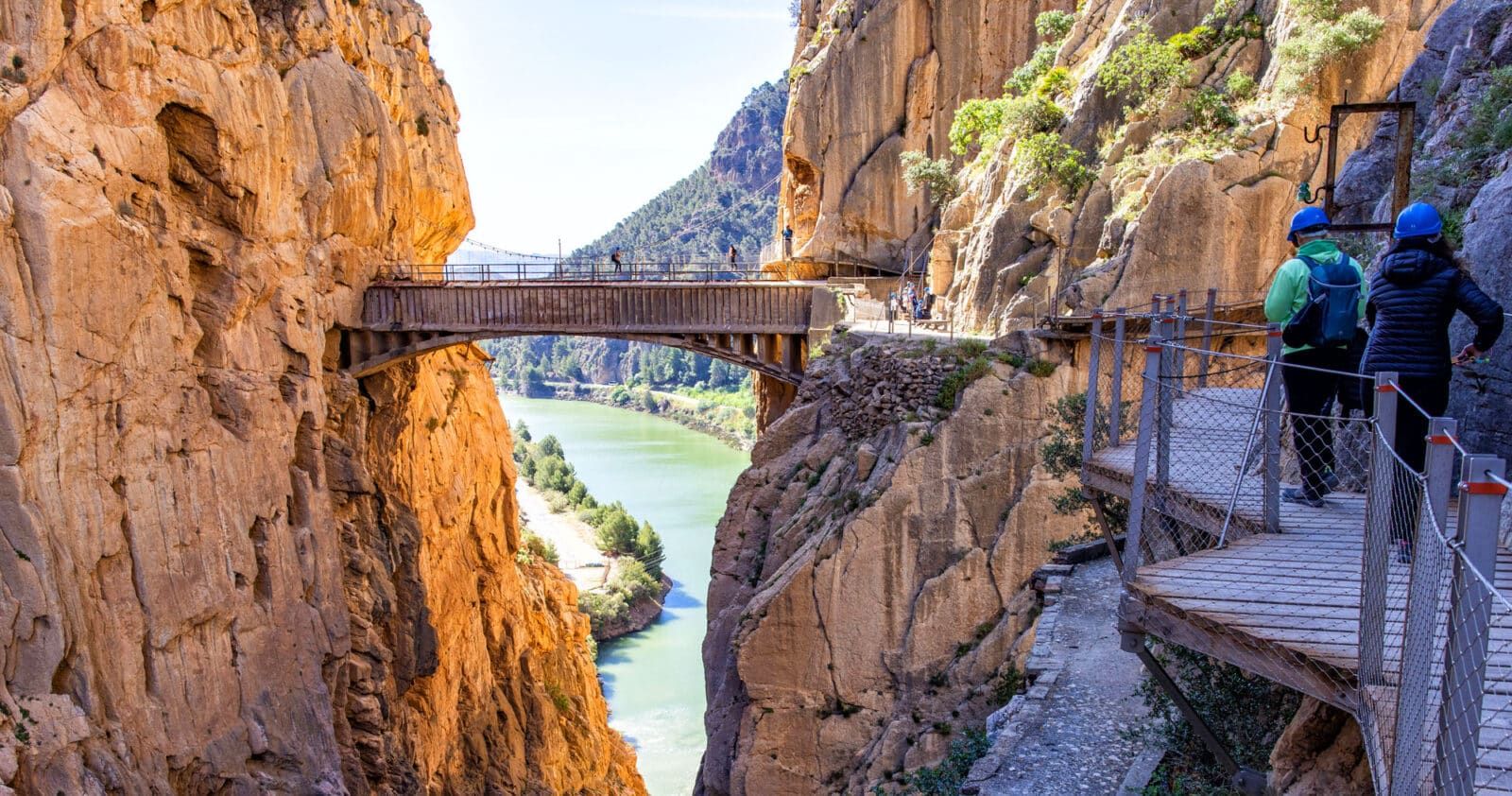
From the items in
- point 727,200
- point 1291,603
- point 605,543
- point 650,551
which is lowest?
point 650,551

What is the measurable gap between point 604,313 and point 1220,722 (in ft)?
51.4

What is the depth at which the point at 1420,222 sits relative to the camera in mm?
5211

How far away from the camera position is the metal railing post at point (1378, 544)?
3.80 m

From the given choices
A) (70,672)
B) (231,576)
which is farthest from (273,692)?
(70,672)

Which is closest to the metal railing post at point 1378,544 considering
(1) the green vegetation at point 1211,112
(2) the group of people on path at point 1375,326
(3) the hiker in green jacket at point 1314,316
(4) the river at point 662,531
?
(2) the group of people on path at point 1375,326

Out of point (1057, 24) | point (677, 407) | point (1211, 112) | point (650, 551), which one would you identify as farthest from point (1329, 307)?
point (677, 407)

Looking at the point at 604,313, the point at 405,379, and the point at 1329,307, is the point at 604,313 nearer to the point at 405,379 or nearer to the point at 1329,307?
the point at 405,379

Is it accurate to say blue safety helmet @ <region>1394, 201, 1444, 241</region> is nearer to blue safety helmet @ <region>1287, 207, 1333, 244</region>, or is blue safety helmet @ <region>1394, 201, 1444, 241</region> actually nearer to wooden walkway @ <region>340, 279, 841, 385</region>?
blue safety helmet @ <region>1287, 207, 1333, 244</region>

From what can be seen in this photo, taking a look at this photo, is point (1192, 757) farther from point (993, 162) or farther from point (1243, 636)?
point (993, 162)

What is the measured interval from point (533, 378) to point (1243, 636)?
129 meters

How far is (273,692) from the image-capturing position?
17.7 m

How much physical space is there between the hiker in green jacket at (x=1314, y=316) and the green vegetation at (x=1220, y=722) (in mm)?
1197

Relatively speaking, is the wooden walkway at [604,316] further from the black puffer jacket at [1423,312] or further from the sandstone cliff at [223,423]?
the black puffer jacket at [1423,312]

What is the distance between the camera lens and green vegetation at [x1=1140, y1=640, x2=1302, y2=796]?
6230mm
